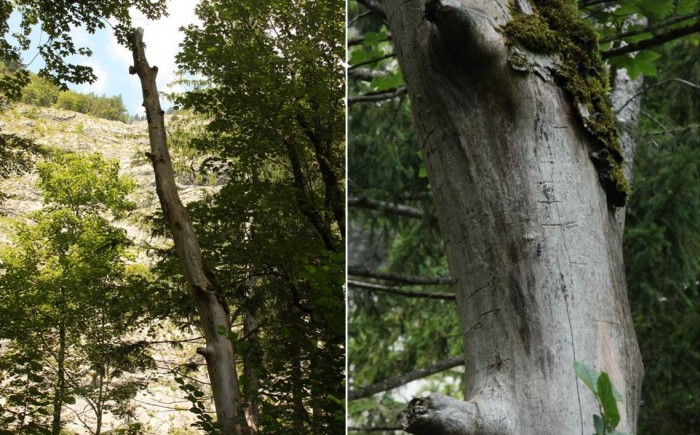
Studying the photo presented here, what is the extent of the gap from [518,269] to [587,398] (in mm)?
132

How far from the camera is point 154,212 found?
5.85 feet

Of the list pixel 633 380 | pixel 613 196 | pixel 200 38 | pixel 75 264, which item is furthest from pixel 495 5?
pixel 200 38

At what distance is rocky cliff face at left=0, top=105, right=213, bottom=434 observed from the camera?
164 centimetres

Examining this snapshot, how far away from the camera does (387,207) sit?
4297 millimetres

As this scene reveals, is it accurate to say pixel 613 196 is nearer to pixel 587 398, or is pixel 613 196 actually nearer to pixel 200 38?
pixel 587 398

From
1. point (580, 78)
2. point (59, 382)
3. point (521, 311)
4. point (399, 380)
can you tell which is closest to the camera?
point (521, 311)

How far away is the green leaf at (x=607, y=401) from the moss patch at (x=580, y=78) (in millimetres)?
302

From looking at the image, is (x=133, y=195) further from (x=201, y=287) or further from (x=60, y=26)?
(x=60, y=26)

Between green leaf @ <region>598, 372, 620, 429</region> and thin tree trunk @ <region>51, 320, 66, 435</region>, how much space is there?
1317mm

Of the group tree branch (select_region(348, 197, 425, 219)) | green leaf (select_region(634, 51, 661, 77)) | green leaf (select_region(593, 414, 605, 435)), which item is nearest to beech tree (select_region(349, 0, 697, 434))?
green leaf (select_region(593, 414, 605, 435))

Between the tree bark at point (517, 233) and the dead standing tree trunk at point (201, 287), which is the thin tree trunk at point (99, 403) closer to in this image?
Result: the dead standing tree trunk at point (201, 287)

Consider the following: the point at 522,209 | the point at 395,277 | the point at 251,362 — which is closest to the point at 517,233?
the point at 522,209

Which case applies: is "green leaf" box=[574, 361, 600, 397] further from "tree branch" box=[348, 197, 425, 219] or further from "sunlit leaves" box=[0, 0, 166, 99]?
"tree branch" box=[348, 197, 425, 219]

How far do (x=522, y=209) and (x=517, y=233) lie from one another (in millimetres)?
24
